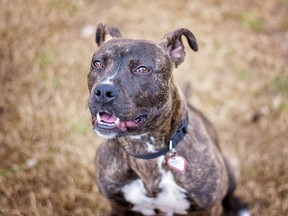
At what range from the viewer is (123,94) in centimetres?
306

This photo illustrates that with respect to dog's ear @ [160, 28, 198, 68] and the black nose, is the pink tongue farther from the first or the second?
dog's ear @ [160, 28, 198, 68]

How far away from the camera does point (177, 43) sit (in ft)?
12.3

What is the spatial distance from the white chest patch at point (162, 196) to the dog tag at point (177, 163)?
10 centimetres

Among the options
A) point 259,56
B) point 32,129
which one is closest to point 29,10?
point 32,129

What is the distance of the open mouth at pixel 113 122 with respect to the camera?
3178 millimetres

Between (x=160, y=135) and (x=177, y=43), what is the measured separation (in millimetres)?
835

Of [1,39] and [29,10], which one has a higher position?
[29,10]

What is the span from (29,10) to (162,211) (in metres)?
4.41

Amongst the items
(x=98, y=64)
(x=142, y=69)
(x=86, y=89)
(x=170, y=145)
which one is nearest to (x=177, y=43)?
(x=142, y=69)

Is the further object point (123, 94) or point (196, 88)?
point (196, 88)

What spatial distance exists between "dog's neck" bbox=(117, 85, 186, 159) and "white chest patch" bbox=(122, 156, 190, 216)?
163 mm

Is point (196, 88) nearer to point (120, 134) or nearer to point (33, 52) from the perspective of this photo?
point (33, 52)

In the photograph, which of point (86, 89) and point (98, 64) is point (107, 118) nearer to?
point (98, 64)

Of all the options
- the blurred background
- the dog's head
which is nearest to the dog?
the dog's head
